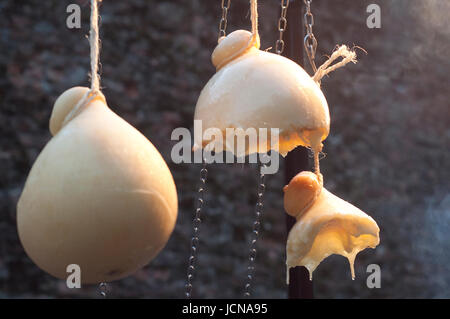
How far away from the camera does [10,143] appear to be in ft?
6.86

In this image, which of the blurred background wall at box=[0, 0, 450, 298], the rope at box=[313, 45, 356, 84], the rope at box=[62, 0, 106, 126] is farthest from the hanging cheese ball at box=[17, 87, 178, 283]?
the blurred background wall at box=[0, 0, 450, 298]

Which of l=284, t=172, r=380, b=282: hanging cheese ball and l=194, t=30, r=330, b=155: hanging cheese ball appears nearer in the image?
l=194, t=30, r=330, b=155: hanging cheese ball

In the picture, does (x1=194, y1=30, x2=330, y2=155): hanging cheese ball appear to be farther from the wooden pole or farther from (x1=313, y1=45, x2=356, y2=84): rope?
the wooden pole

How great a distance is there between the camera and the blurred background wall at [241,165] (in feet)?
6.98

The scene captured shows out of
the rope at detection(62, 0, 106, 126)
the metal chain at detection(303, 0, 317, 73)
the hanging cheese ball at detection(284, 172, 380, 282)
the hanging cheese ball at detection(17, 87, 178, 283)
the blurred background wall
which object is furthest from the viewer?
the blurred background wall

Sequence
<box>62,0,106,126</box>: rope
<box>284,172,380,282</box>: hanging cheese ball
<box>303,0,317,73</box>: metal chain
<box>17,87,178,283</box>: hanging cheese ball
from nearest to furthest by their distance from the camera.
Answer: <box>17,87,178,283</box>: hanging cheese ball < <box>62,0,106,126</box>: rope < <box>284,172,380,282</box>: hanging cheese ball < <box>303,0,317,73</box>: metal chain

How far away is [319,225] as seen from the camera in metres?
1.01

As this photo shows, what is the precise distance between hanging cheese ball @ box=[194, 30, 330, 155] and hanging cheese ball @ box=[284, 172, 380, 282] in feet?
0.50

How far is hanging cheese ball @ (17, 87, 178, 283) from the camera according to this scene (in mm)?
742

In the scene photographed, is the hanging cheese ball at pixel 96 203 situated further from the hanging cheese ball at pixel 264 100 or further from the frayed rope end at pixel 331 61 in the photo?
the frayed rope end at pixel 331 61

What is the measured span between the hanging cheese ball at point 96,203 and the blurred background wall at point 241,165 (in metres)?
1.37

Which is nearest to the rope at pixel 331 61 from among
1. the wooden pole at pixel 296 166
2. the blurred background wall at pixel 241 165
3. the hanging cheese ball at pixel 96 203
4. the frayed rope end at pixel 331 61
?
the frayed rope end at pixel 331 61
